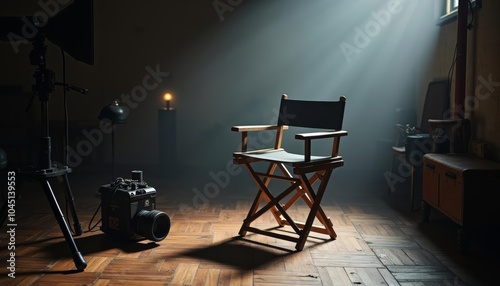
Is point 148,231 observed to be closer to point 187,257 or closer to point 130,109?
point 187,257

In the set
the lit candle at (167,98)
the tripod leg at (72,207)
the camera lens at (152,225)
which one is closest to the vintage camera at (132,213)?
the camera lens at (152,225)

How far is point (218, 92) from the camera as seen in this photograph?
621 centimetres

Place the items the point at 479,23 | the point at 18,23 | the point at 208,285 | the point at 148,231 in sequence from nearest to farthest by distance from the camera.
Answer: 1. the point at 208,285
2. the point at 18,23
3. the point at 148,231
4. the point at 479,23

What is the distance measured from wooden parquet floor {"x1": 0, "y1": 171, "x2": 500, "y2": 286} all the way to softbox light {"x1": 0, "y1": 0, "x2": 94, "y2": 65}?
1.22 meters

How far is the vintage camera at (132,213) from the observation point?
3107 millimetres

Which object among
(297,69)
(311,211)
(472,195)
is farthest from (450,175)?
(297,69)

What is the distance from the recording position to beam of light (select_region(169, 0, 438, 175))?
19.4ft

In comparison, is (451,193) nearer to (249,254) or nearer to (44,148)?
(249,254)

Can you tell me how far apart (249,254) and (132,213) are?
820 millimetres

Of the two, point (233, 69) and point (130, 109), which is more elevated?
point (233, 69)

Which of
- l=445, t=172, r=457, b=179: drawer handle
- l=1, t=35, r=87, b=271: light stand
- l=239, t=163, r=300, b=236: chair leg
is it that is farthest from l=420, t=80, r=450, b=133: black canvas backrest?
l=1, t=35, r=87, b=271: light stand

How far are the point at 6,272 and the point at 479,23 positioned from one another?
149 inches

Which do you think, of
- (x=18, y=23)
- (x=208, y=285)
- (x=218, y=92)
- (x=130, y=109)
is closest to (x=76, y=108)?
(x=130, y=109)

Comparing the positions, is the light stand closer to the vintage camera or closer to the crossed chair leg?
the vintage camera
